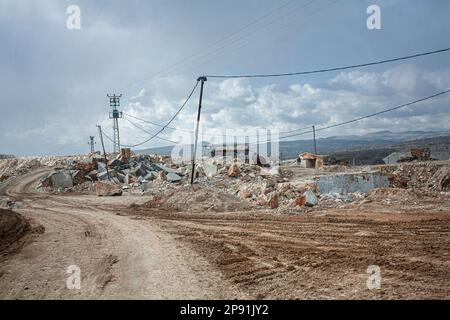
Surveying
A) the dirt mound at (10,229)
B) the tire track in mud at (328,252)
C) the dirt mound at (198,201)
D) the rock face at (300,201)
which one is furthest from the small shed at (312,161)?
the dirt mound at (10,229)

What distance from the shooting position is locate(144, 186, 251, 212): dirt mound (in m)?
17.6

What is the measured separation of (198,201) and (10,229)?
28.8 ft

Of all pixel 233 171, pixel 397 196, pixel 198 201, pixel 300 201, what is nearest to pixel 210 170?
pixel 233 171

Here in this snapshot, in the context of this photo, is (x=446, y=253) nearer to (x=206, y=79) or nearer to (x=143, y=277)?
(x=143, y=277)

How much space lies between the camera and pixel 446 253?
24.8 ft

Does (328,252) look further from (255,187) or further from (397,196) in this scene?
(255,187)

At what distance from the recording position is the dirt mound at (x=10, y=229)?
33.8 ft

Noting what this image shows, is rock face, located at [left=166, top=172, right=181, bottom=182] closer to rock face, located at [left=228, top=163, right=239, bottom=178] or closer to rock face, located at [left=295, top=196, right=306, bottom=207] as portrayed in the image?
rock face, located at [left=228, top=163, right=239, bottom=178]

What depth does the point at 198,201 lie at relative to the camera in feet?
61.4

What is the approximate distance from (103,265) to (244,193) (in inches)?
525

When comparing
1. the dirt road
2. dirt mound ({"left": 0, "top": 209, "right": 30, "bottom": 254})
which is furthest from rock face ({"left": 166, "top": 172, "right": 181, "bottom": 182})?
the dirt road

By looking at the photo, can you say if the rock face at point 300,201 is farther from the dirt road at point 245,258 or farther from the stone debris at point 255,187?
the dirt road at point 245,258
